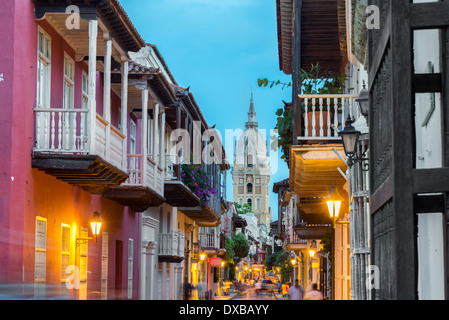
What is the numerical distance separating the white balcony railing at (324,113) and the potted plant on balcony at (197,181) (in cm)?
1078

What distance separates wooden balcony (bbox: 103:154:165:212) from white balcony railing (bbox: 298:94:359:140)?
5.01 metres

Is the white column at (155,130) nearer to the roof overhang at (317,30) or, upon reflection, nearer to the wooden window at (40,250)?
the roof overhang at (317,30)

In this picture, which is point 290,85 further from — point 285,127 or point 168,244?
point 168,244

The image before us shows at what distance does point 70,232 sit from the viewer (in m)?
16.6

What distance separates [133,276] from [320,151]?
34.7 feet

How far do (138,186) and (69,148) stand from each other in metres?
5.67

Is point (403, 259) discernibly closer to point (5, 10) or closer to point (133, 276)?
point (5, 10)

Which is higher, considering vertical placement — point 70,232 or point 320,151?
point 320,151

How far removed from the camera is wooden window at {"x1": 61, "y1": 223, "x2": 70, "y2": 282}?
16.0m

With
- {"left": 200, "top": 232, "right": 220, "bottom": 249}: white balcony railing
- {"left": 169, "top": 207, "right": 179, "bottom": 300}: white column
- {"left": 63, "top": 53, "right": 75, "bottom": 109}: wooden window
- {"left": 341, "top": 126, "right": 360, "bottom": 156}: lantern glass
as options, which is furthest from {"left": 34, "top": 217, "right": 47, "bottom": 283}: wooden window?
{"left": 200, "top": 232, "right": 220, "bottom": 249}: white balcony railing

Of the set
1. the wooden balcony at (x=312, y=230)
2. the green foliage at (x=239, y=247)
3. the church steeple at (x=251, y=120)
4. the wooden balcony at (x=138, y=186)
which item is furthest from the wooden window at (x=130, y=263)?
the church steeple at (x=251, y=120)

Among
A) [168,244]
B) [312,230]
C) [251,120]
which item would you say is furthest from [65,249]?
[251,120]

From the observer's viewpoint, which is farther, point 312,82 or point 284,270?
point 284,270
